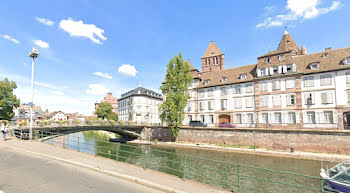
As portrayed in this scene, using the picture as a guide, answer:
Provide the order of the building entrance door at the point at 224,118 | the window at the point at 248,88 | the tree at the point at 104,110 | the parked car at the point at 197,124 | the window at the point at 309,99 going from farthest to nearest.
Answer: the tree at the point at 104,110 < the parked car at the point at 197,124 < the building entrance door at the point at 224,118 < the window at the point at 248,88 < the window at the point at 309,99

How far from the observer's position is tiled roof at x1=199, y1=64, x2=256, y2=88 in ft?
115

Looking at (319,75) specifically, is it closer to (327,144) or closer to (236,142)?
(327,144)

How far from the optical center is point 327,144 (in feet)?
76.2

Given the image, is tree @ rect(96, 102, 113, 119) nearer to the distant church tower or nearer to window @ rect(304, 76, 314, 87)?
the distant church tower

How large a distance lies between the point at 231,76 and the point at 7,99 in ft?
159

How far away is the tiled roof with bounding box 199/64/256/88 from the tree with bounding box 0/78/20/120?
42102 mm

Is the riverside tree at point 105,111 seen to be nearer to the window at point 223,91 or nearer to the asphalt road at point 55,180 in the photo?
the window at point 223,91

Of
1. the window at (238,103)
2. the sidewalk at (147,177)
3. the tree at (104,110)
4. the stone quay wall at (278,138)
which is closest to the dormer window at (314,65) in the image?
the stone quay wall at (278,138)

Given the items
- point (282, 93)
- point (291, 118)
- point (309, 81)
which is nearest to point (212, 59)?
point (282, 93)

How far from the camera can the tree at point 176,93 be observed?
33.5 metres

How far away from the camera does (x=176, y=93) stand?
34.1m

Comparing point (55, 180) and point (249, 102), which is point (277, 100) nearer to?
point (249, 102)

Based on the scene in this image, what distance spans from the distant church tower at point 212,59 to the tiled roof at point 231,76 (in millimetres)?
13497

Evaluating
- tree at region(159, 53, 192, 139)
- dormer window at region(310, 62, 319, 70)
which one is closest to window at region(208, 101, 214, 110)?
tree at region(159, 53, 192, 139)
